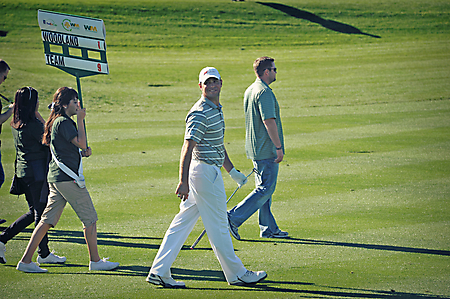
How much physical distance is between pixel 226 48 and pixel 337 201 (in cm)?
3713

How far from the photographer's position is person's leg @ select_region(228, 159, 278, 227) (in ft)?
21.1

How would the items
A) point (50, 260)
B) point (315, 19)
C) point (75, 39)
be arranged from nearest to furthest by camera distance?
point (50, 260), point (75, 39), point (315, 19)

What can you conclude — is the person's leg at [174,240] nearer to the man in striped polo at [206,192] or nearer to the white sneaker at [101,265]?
the man in striped polo at [206,192]

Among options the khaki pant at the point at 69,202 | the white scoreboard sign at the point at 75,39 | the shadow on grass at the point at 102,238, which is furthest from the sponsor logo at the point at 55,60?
the shadow on grass at the point at 102,238

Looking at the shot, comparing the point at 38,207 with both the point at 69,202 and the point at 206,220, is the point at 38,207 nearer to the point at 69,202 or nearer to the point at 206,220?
the point at 69,202

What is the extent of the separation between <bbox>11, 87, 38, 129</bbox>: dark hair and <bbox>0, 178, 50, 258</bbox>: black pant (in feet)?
2.30

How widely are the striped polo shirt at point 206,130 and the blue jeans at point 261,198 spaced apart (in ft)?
5.41

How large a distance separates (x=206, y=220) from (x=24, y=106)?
8.87 ft


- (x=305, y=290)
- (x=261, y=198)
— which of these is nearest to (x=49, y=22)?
(x=261, y=198)

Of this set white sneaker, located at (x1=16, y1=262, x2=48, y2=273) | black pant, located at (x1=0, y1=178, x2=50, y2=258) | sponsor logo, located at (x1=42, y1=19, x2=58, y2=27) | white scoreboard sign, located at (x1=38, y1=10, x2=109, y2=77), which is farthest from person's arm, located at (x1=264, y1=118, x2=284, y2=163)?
white sneaker, located at (x1=16, y1=262, x2=48, y2=273)

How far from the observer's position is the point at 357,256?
586 centimetres

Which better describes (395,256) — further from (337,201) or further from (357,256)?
(337,201)

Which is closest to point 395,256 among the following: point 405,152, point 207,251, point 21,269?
point 207,251

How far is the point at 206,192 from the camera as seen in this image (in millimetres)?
4836
